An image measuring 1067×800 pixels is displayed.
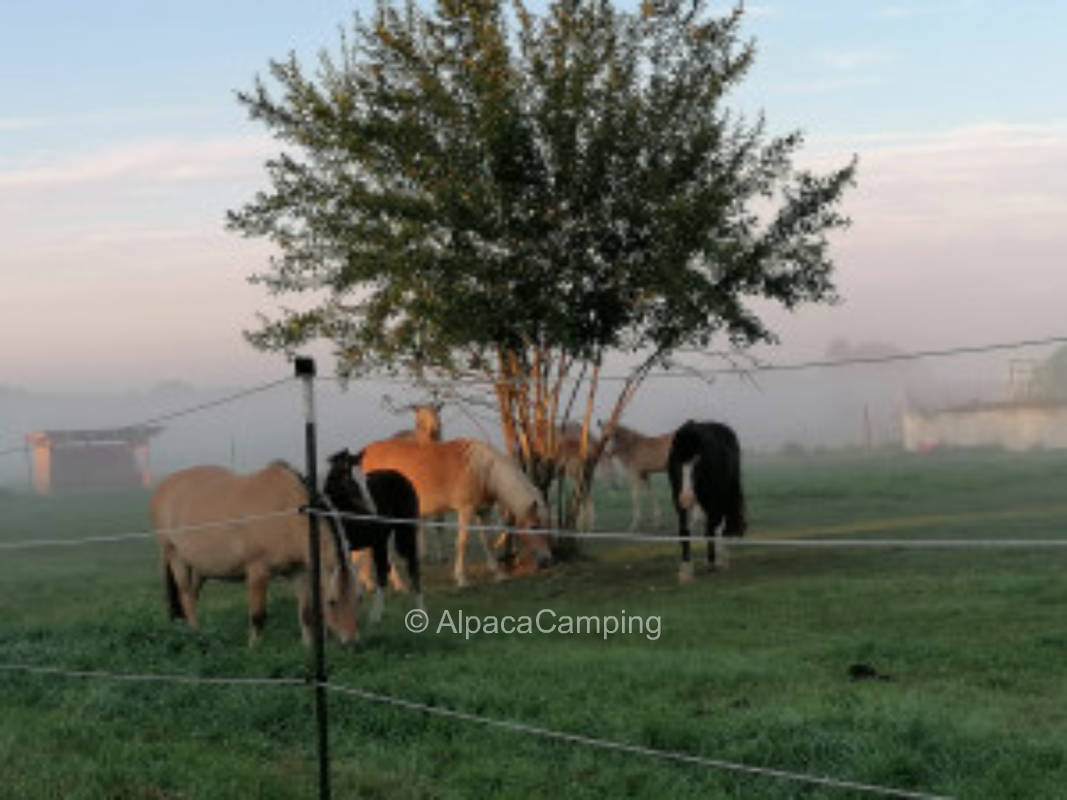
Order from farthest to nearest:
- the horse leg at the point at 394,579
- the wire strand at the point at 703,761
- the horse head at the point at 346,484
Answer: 1. the horse leg at the point at 394,579
2. the horse head at the point at 346,484
3. the wire strand at the point at 703,761

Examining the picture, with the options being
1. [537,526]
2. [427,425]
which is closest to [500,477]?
[537,526]

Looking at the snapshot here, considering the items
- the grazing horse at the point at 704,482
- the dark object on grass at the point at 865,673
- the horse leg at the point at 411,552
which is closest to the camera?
the dark object on grass at the point at 865,673

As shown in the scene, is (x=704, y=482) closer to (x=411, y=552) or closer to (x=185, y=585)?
(x=411, y=552)

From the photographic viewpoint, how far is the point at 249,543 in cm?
1337

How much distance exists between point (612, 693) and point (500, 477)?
1084cm

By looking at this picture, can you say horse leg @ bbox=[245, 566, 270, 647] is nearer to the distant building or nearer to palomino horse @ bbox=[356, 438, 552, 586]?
palomino horse @ bbox=[356, 438, 552, 586]

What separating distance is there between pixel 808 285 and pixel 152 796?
16231 mm

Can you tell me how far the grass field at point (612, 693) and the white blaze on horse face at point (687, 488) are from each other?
1039 millimetres

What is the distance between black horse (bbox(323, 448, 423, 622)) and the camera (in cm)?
1514

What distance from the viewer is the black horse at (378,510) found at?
1514cm

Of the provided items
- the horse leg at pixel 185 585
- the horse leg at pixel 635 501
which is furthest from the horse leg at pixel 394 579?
the horse leg at pixel 635 501

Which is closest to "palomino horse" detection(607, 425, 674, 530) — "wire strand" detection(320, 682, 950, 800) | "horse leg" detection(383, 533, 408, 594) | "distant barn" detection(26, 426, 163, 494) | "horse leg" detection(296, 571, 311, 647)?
"horse leg" detection(383, 533, 408, 594)

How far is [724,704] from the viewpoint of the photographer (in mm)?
9617

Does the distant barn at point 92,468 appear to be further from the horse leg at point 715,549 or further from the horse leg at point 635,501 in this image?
the horse leg at point 715,549
